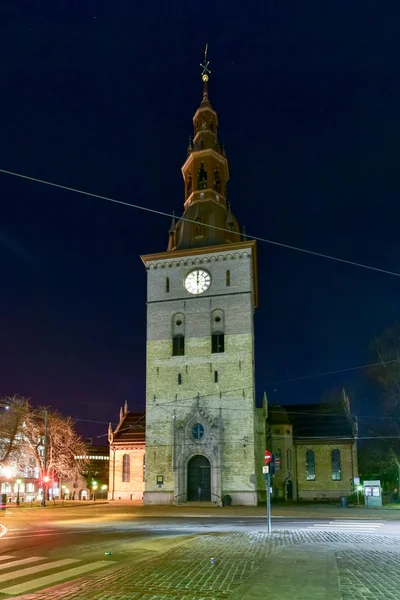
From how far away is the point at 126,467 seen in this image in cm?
5531

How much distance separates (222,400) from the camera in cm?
4331

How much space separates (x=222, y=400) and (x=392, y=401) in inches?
490

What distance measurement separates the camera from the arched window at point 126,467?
54938mm

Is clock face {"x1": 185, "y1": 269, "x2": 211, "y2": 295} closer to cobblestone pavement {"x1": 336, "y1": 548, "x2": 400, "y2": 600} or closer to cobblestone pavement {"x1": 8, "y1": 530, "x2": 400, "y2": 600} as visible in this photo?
cobblestone pavement {"x1": 8, "y1": 530, "x2": 400, "y2": 600}

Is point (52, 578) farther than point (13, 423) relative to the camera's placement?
No

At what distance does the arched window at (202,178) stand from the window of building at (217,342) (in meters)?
13.7

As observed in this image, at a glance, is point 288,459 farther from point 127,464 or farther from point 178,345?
point 178,345

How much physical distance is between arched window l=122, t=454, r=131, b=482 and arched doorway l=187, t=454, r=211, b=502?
45.7ft

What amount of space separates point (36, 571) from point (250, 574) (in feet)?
14.9

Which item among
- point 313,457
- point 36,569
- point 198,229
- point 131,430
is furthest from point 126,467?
point 36,569

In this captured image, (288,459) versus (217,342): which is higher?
(217,342)

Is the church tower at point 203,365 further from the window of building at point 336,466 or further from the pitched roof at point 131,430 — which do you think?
the window of building at point 336,466

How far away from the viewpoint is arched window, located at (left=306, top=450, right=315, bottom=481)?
180 feet

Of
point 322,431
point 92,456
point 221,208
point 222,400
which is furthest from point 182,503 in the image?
point 92,456
